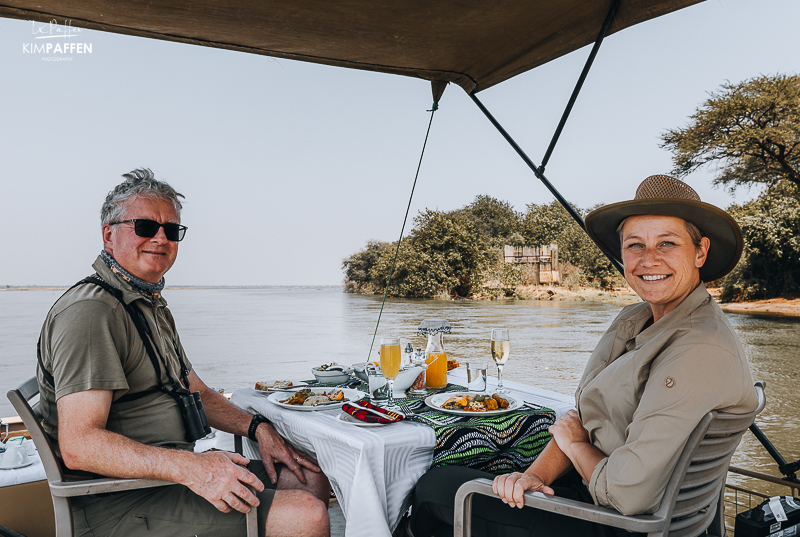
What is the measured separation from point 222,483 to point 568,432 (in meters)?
0.80

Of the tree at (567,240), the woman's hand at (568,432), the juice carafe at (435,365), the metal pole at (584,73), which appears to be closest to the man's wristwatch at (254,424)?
the juice carafe at (435,365)

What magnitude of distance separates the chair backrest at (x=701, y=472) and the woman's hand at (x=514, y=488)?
0.79ft

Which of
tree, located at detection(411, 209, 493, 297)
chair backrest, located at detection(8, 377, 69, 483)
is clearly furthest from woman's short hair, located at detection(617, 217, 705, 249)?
tree, located at detection(411, 209, 493, 297)

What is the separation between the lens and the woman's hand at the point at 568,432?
4.33ft

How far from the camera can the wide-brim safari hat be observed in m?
1.27

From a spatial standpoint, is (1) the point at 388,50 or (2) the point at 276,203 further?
(2) the point at 276,203

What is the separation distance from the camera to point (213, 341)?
45.6ft

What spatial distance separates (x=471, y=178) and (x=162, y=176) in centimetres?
2610

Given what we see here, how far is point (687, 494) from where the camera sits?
108 centimetres

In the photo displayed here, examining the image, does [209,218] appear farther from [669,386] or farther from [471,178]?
[669,386]

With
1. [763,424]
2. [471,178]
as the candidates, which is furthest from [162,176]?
[471,178]

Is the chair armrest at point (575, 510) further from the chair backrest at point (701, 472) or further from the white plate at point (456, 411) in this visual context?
the white plate at point (456, 411)

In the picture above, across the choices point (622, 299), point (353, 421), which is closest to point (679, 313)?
point (353, 421)

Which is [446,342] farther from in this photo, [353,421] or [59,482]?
[59,482]
